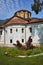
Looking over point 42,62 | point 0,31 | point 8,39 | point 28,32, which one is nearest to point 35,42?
point 28,32

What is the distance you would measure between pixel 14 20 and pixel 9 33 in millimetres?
3400

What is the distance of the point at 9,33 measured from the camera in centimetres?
4753

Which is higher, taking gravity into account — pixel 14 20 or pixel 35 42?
pixel 14 20

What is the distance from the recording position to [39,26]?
43.8 meters

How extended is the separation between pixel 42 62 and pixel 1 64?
3.54 m

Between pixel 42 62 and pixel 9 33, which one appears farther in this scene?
pixel 9 33

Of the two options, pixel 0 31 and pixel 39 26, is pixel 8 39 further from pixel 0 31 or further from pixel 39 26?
pixel 39 26

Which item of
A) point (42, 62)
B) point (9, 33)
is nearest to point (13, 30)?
point (9, 33)

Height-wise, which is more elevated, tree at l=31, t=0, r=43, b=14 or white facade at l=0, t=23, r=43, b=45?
tree at l=31, t=0, r=43, b=14

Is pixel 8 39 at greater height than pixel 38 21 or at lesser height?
lesser

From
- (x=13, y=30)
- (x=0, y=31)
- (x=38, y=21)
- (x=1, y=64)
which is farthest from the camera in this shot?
(x=0, y=31)

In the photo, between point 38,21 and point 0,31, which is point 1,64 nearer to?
point 38,21

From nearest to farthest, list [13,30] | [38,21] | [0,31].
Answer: [38,21] < [13,30] < [0,31]

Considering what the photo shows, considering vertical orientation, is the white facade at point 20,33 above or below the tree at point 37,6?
below
